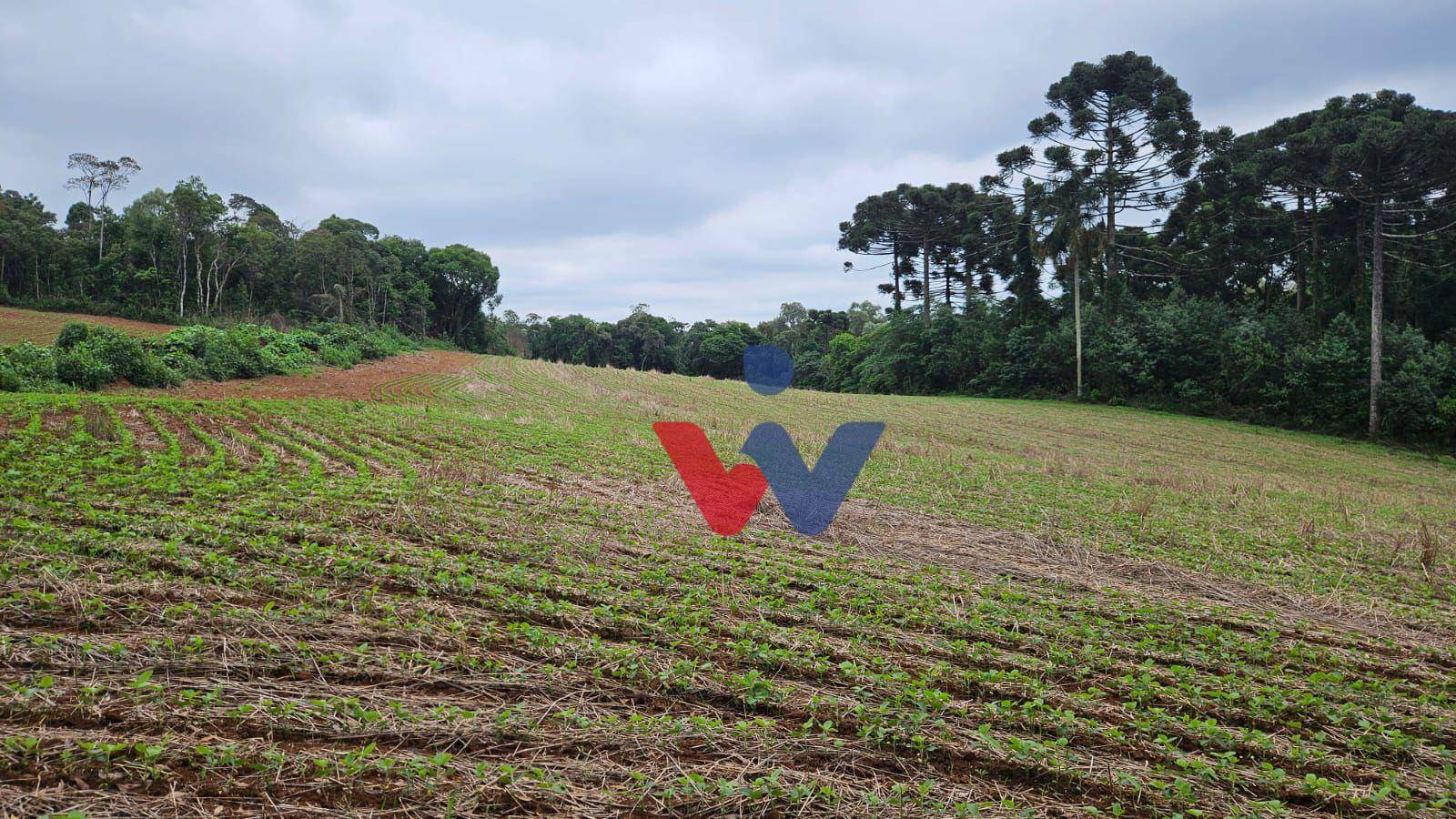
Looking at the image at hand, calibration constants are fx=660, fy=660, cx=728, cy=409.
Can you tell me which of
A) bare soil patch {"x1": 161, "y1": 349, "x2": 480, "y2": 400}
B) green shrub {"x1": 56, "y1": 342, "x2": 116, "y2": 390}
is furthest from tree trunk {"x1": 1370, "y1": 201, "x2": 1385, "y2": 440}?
green shrub {"x1": 56, "y1": 342, "x2": 116, "y2": 390}

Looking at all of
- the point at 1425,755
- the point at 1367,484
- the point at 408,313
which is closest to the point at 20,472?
the point at 1425,755

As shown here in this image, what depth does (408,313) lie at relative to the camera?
60.0 metres

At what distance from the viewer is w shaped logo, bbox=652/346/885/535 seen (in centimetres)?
809

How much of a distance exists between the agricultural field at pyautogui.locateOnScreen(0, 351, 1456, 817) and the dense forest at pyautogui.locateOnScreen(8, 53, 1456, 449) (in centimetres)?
2325

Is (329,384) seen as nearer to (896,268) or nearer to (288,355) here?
(288,355)

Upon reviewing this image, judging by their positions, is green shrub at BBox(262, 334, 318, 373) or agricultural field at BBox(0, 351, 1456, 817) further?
green shrub at BBox(262, 334, 318, 373)

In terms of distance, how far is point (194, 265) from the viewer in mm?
47781

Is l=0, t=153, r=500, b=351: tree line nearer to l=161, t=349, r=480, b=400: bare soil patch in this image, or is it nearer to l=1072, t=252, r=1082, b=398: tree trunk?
l=161, t=349, r=480, b=400: bare soil patch

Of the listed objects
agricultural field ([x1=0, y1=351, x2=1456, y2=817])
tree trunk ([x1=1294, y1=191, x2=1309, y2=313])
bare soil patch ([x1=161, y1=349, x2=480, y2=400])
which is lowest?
agricultural field ([x1=0, y1=351, x2=1456, y2=817])

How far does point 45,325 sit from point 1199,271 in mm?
61267

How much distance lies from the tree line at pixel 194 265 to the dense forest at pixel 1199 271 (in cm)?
3895

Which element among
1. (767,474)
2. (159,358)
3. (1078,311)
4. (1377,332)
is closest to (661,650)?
(767,474)

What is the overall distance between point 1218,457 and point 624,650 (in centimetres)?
2266

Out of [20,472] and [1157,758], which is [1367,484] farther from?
[20,472]
